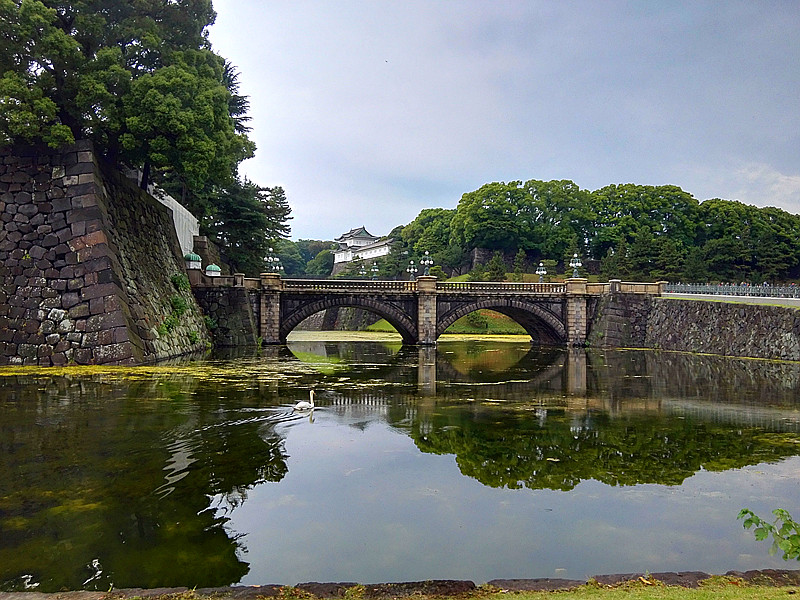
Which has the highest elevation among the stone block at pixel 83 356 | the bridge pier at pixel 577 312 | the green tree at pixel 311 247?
the green tree at pixel 311 247

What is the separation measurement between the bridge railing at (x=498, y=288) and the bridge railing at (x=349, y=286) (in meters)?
2.63

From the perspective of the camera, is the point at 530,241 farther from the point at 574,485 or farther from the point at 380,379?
the point at 574,485

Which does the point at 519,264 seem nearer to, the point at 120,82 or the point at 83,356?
the point at 120,82

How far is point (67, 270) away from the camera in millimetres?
25281

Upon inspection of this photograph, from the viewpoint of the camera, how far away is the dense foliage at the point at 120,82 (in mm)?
24703

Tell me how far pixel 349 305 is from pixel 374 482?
34201 mm

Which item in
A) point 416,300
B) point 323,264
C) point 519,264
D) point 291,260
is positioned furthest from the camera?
point 291,260

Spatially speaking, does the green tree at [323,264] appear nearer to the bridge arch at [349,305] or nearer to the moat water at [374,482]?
the bridge arch at [349,305]

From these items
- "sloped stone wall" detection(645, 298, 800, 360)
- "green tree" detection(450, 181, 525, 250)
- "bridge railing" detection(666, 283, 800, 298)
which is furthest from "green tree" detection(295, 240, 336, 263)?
"sloped stone wall" detection(645, 298, 800, 360)

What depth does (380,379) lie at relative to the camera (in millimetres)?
23391

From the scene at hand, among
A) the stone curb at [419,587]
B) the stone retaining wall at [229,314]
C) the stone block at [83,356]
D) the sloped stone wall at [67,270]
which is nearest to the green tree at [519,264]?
the stone retaining wall at [229,314]

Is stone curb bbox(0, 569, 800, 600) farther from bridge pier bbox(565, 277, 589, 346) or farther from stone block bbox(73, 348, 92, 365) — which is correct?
bridge pier bbox(565, 277, 589, 346)

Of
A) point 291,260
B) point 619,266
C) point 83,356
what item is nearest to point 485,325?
point 619,266

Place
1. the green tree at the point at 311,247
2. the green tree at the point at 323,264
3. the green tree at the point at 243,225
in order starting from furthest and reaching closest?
1. the green tree at the point at 311,247
2. the green tree at the point at 323,264
3. the green tree at the point at 243,225
